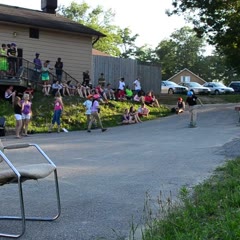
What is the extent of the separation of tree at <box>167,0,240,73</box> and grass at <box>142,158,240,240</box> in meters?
24.2

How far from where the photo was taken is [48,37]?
2973 cm

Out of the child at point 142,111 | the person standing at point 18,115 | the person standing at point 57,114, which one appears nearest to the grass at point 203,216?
the person standing at point 18,115

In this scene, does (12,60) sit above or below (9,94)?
above

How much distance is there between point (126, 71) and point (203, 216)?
2880cm

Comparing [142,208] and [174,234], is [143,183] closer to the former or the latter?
[142,208]

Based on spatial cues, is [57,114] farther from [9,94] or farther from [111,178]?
[111,178]

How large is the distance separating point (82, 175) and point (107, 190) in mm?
1517

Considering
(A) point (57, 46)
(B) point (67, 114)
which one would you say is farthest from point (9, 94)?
(A) point (57, 46)

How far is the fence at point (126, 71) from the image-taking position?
3209 centimetres

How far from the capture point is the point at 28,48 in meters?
28.9

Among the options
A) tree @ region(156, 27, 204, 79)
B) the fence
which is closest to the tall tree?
tree @ region(156, 27, 204, 79)

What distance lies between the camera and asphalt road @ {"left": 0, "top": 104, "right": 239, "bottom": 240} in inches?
206

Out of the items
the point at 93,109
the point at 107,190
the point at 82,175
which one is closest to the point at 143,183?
the point at 107,190

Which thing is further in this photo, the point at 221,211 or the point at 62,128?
the point at 62,128
